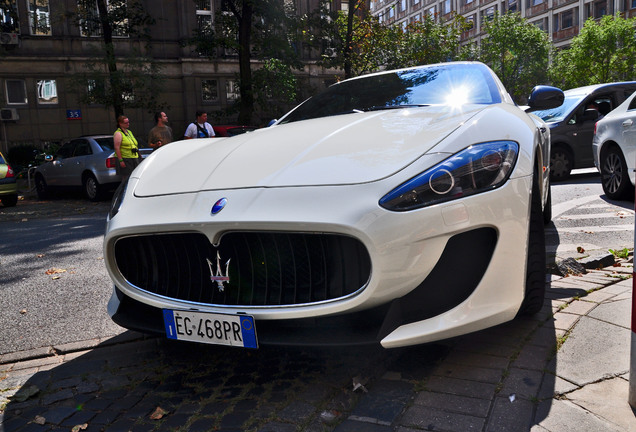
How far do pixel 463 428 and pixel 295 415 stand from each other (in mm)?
643

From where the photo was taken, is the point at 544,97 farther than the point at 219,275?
Yes

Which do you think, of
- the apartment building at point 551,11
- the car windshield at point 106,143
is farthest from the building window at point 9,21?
the apartment building at point 551,11

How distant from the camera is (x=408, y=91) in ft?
12.6

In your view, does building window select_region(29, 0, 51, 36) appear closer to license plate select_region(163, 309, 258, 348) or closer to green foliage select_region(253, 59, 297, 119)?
green foliage select_region(253, 59, 297, 119)

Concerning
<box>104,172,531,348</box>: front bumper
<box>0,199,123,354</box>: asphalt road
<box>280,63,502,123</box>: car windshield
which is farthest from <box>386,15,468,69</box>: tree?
<box>104,172,531,348</box>: front bumper

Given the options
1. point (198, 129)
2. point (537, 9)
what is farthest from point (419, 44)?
point (537, 9)

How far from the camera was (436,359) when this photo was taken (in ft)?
9.09

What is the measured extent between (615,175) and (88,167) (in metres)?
10.4

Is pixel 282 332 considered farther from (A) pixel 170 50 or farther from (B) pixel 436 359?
(A) pixel 170 50

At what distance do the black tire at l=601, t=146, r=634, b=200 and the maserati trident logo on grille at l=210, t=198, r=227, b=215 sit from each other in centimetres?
641

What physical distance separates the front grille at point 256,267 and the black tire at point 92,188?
429 inches

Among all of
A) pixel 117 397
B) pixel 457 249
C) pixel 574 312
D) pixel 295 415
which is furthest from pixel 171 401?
pixel 574 312

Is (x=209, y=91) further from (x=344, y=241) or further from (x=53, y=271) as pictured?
(x=344, y=241)

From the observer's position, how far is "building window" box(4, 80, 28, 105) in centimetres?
2747
